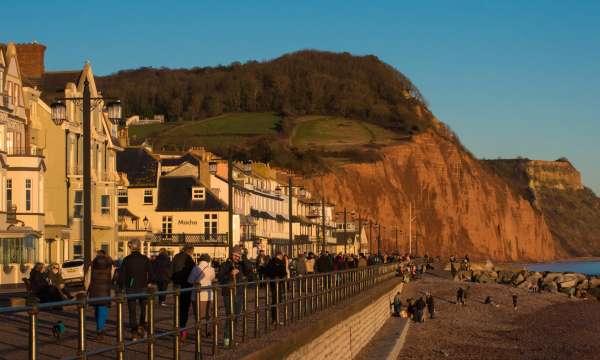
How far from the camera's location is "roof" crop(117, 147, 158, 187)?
238 ft

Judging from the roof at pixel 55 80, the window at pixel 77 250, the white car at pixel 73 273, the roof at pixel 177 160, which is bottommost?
the white car at pixel 73 273

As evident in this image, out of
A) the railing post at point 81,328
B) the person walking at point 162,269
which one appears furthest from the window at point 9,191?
the railing post at point 81,328

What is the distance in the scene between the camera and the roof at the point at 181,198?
73.3 metres

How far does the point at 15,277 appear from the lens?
45.3 metres

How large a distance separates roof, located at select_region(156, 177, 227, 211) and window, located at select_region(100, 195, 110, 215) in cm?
1554

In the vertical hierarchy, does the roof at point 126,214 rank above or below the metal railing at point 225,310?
above

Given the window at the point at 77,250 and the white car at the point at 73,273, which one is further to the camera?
the window at the point at 77,250

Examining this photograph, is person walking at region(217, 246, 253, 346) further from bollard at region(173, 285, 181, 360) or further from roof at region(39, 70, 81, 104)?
roof at region(39, 70, 81, 104)

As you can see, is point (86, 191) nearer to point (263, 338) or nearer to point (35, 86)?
point (263, 338)

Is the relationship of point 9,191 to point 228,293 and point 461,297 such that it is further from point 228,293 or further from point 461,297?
point 228,293

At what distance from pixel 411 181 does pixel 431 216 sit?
744cm

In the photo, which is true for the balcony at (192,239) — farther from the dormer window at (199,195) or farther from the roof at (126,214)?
the dormer window at (199,195)

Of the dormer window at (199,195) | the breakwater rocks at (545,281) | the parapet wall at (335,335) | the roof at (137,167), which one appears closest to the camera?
the parapet wall at (335,335)

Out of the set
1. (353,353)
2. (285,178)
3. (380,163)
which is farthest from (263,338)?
(380,163)
